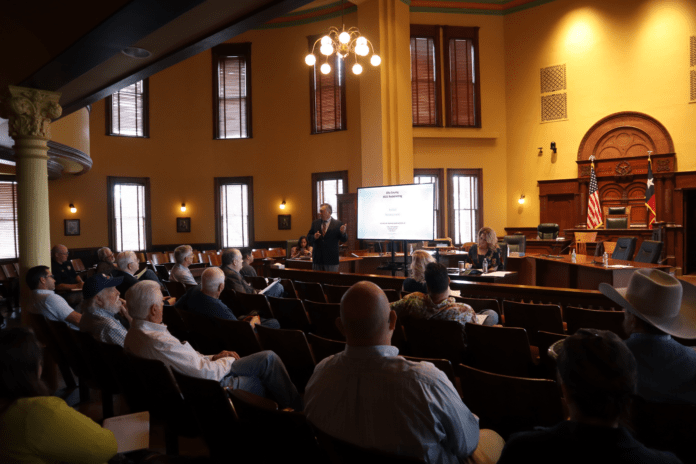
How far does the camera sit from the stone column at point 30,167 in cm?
516

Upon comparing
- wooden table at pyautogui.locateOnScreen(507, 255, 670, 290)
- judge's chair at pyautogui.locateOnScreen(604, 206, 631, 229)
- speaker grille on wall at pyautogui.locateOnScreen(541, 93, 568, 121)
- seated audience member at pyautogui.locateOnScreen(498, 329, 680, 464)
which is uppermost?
speaker grille on wall at pyautogui.locateOnScreen(541, 93, 568, 121)

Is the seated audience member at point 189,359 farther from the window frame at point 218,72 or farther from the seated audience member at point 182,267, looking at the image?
the window frame at point 218,72

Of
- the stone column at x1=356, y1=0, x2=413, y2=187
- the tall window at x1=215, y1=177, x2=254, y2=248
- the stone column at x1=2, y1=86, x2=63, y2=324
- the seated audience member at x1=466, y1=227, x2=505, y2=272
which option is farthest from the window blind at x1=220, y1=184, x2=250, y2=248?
the seated audience member at x1=466, y1=227, x2=505, y2=272

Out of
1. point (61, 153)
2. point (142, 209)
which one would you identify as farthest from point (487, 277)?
point (142, 209)

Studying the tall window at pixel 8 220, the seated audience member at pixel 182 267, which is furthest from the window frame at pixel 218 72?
the seated audience member at pixel 182 267

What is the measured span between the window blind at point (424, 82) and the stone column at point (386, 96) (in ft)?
1.88

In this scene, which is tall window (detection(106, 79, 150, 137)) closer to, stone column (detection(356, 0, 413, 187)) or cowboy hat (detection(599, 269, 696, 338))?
stone column (detection(356, 0, 413, 187))

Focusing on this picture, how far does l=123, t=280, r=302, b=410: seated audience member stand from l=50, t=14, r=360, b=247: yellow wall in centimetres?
1115

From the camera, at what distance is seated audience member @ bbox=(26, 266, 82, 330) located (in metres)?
4.23

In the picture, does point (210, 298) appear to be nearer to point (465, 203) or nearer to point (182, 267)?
point (182, 267)

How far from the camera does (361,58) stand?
522 inches

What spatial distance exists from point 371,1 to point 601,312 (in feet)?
37.7

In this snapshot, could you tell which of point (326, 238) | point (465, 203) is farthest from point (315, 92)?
point (326, 238)

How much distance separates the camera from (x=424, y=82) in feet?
45.0
